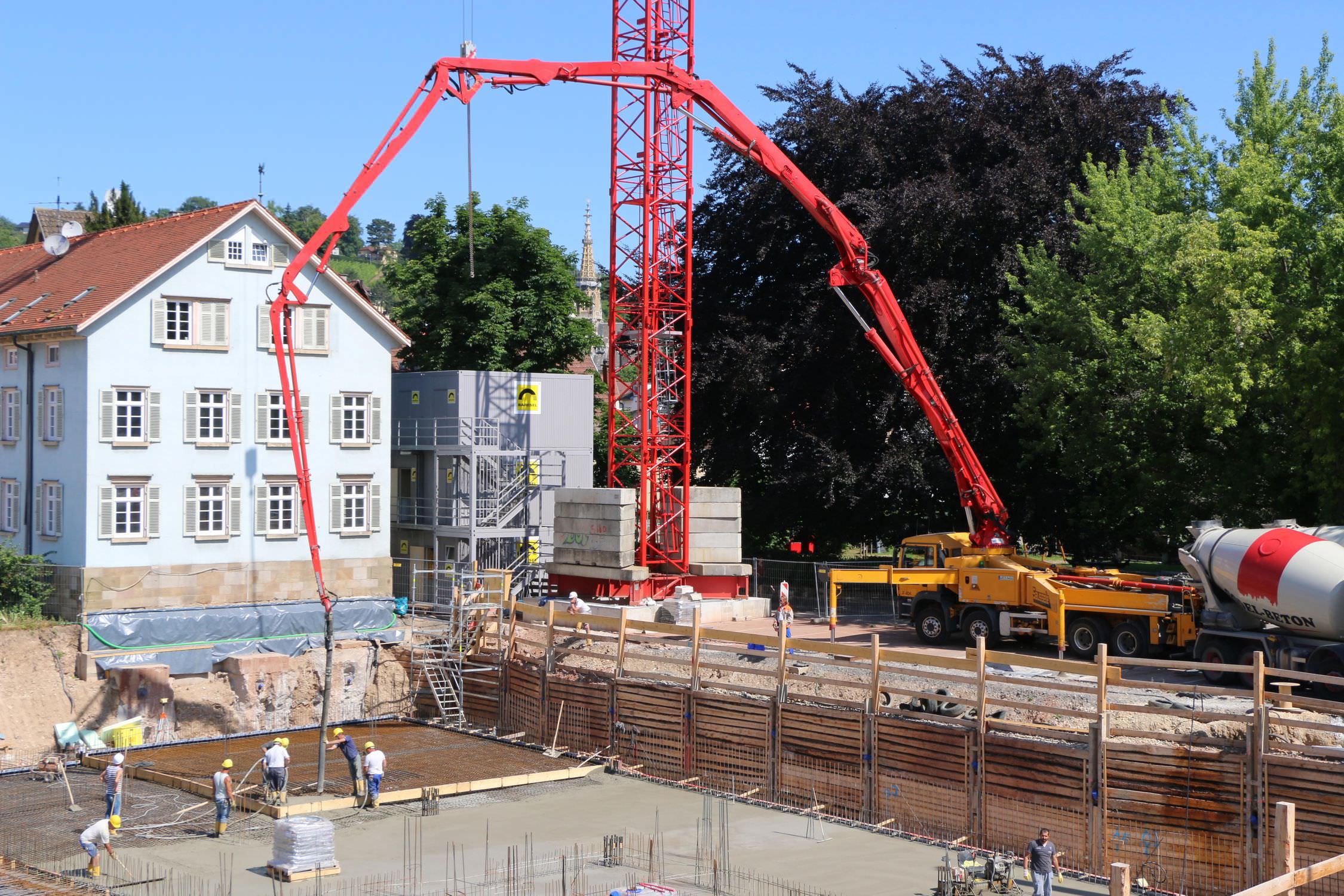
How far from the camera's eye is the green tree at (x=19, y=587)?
37.0 m

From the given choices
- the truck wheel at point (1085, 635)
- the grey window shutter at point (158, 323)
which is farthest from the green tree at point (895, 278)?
the grey window shutter at point (158, 323)

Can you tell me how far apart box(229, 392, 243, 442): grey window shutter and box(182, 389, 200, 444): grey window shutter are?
88cm

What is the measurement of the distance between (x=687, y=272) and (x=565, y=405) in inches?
290

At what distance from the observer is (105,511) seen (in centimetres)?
3772

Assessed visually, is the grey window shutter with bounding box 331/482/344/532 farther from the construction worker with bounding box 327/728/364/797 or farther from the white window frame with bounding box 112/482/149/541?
the construction worker with bounding box 327/728/364/797

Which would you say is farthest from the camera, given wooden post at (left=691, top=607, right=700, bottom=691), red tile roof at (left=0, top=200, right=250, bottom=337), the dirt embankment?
red tile roof at (left=0, top=200, right=250, bottom=337)

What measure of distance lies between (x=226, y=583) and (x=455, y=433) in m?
9.25

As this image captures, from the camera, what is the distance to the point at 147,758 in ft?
104

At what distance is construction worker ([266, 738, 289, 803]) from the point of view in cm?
2744

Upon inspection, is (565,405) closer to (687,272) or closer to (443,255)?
(687,272)

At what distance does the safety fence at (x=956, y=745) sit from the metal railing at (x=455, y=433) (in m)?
11.7

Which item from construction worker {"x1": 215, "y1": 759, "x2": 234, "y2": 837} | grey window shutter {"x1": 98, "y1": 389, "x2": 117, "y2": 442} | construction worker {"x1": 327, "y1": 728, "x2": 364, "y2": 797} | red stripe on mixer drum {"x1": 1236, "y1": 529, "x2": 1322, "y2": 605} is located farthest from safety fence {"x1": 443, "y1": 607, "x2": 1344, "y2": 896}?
grey window shutter {"x1": 98, "y1": 389, "x2": 117, "y2": 442}

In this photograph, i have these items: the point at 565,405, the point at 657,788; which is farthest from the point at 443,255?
the point at 657,788

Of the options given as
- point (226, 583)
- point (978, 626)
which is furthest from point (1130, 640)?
point (226, 583)
